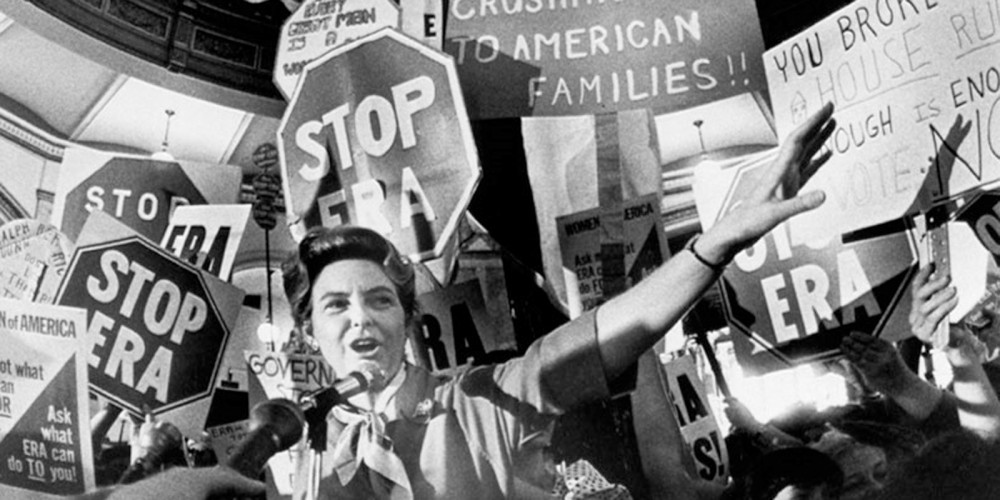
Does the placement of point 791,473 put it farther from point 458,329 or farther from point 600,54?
point 600,54

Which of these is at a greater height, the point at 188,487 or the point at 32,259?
the point at 32,259

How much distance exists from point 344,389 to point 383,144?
65cm

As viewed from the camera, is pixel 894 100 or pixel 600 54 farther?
pixel 600 54

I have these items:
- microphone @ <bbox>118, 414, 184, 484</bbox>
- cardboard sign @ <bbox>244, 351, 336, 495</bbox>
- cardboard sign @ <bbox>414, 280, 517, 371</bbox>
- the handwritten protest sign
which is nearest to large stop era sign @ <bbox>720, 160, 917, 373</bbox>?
the handwritten protest sign

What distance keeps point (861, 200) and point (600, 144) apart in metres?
0.63

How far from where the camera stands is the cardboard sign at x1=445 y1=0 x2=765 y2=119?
263 cm

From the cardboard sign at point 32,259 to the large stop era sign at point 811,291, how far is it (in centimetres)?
172

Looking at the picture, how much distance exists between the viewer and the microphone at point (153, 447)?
274 cm

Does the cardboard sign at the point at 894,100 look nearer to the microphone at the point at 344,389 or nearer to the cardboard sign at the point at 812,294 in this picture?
the cardboard sign at the point at 812,294

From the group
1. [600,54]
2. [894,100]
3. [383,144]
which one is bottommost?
[894,100]

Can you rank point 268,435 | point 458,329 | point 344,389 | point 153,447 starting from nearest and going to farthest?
point 268,435 → point 344,389 → point 458,329 → point 153,447

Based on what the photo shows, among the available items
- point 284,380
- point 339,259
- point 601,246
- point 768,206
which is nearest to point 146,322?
point 284,380

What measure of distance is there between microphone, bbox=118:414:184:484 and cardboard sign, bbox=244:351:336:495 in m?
0.22

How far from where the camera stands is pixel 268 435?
92.9 inches
